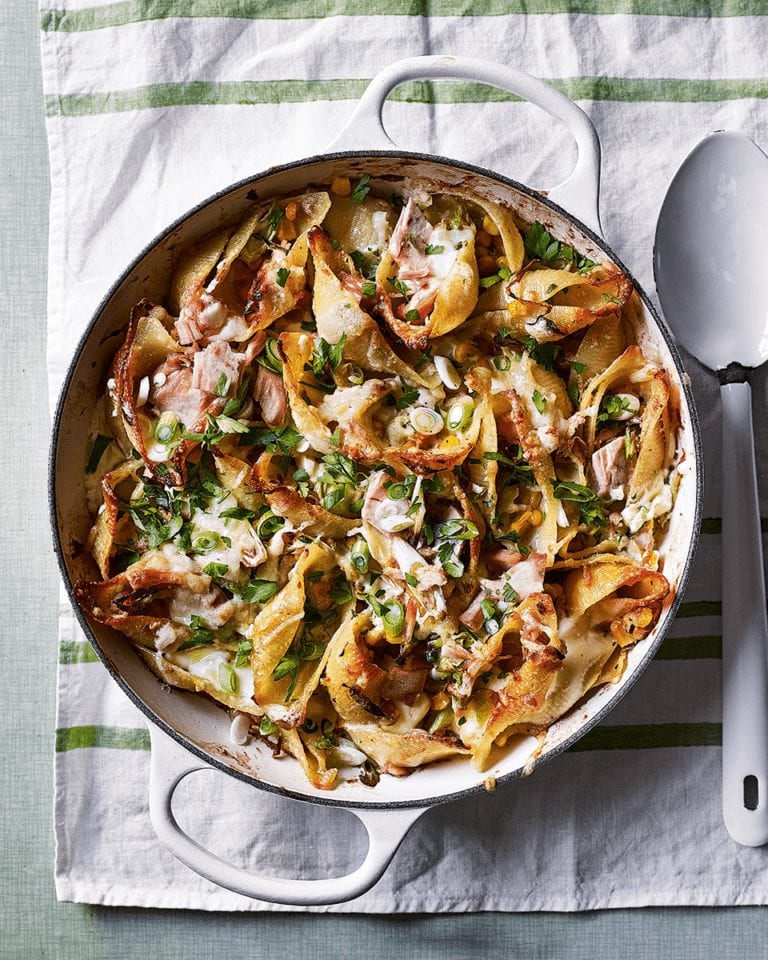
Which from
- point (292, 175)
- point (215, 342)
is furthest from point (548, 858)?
point (292, 175)

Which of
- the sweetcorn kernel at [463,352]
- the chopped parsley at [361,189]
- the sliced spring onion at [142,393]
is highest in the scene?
the chopped parsley at [361,189]

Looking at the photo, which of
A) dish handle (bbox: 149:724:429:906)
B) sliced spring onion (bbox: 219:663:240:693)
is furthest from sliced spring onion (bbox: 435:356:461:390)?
dish handle (bbox: 149:724:429:906)

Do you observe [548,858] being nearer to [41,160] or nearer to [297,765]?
[297,765]

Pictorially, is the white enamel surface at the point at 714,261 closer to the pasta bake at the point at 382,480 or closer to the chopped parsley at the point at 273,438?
the pasta bake at the point at 382,480

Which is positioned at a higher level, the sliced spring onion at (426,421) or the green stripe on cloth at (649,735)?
the sliced spring onion at (426,421)

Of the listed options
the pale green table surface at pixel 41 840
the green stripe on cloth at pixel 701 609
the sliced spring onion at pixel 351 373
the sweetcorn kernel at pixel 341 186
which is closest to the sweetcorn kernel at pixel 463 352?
the sliced spring onion at pixel 351 373

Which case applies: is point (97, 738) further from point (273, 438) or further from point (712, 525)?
point (712, 525)

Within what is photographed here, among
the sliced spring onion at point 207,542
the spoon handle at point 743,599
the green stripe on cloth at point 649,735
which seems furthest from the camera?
the green stripe on cloth at point 649,735
